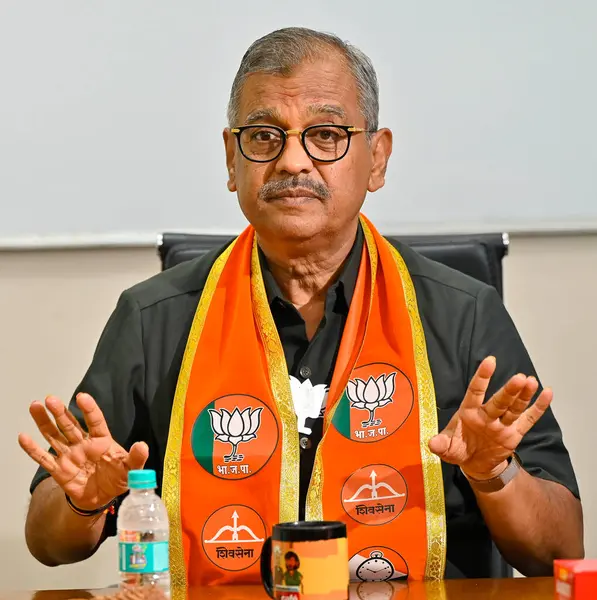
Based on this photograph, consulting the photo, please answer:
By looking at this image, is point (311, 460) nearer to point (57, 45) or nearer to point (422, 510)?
point (422, 510)

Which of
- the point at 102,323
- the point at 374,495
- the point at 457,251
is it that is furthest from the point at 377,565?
the point at 102,323

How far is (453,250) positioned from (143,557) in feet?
3.59

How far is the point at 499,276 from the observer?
6.83 ft

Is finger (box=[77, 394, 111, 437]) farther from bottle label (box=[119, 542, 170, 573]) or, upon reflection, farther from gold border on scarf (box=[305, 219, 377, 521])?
gold border on scarf (box=[305, 219, 377, 521])

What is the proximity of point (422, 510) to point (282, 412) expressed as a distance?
30cm

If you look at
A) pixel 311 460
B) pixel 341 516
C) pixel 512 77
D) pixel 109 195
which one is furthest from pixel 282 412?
pixel 512 77

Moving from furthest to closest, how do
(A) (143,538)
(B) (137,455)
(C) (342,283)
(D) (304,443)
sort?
1. (C) (342,283)
2. (D) (304,443)
3. (B) (137,455)
4. (A) (143,538)

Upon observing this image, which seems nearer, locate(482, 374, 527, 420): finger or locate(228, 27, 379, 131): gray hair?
locate(482, 374, 527, 420): finger

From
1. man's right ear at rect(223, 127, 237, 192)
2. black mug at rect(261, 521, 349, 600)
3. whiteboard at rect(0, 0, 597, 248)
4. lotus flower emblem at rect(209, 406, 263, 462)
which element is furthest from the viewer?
whiteboard at rect(0, 0, 597, 248)

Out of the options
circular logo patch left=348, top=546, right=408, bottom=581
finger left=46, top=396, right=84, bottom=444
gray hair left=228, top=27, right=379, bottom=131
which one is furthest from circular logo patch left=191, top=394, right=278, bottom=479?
gray hair left=228, top=27, right=379, bottom=131

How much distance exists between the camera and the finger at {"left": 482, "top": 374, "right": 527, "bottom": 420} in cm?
139

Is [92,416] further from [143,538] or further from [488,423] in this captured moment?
[488,423]

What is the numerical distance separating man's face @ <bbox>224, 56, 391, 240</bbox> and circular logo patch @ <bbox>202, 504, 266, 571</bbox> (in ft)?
1.66

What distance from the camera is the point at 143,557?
1218 mm
